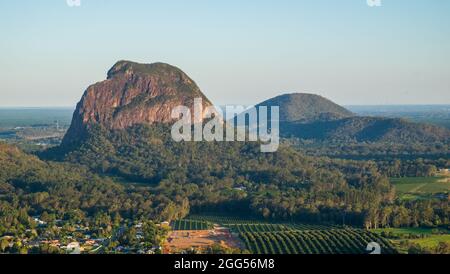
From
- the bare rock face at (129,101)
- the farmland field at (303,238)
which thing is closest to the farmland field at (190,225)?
the farmland field at (303,238)

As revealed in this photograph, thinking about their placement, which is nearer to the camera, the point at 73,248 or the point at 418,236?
the point at 73,248

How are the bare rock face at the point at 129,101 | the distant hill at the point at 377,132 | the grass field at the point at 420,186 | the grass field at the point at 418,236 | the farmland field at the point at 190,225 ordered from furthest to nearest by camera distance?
1. the distant hill at the point at 377,132
2. the bare rock face at the point at 129,101
3. the grass field at the point at 420,186
4. the farmland field at the point at 190,225
5. the grass field at the point at 418,236

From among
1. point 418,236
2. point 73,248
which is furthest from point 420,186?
point 73,248

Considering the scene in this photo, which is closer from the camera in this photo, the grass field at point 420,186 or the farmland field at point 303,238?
the farmland field at point 303,238

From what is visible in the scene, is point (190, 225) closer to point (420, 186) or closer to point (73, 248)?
point (73, 248)

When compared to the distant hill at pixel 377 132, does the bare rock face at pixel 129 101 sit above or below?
above

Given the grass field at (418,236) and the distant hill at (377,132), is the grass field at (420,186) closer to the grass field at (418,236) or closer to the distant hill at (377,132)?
the grass field at (418,236)
